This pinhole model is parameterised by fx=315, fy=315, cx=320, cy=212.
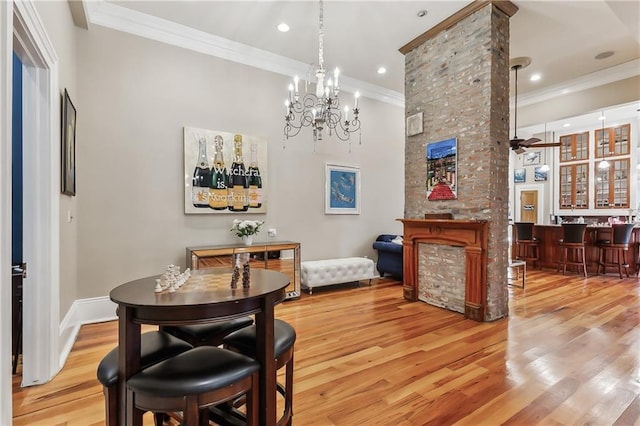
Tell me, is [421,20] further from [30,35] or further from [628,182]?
[628,182]

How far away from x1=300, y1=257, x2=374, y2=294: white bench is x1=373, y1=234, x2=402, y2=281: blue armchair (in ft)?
1.81

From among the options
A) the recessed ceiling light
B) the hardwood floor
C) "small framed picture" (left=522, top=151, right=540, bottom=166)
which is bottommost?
the hardwood floor

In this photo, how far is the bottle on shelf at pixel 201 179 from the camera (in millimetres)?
4406

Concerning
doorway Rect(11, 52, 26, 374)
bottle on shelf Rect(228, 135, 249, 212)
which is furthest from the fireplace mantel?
doorway Rect(11, 52, 26, 374)

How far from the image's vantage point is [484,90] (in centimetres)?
378

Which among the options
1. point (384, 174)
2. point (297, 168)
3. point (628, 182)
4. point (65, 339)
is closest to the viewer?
point (65, 339)

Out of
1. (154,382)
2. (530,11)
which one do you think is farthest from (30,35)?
(530,11)

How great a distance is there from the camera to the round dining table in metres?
1.40

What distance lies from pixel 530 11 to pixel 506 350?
4158 millimetres

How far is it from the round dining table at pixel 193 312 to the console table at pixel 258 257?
7.39 ft

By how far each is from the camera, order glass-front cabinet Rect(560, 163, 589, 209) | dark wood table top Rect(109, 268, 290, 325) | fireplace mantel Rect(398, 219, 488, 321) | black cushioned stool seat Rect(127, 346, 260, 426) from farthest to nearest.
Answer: glass-front cabinet Rect(560, 163, 589, 209) → fireplace mantel Rect(398, 219, 488, 321) → dark wood table top Rect(109, 268, 290, 325) → black cushioned stool seat Rect(127, 346, 260, 426)

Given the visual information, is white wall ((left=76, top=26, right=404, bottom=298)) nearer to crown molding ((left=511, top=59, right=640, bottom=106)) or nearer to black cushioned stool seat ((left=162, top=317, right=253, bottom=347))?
black cushioned stool seat ((left=162, top=317, right=253, bottom=347))

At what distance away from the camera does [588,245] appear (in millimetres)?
6812

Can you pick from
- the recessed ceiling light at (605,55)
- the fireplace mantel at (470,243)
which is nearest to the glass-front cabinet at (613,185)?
the recessed ceiling light at (605,55)
